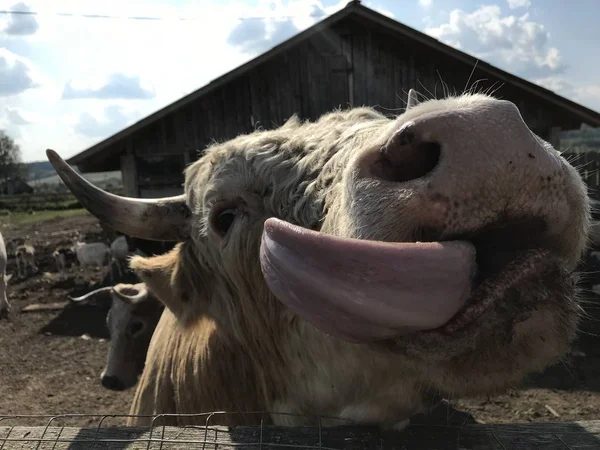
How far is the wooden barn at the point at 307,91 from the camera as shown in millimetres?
12242

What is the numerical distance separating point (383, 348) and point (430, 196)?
1.61 ft

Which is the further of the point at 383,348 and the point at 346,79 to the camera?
the point at 346,79

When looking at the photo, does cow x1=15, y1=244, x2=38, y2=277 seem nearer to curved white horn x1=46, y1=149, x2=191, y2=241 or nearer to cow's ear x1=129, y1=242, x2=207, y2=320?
cow's ear x1=129, y1=242, x2=207, y2=320

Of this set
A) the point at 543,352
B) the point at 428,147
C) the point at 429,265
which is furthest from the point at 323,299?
the point at 543,352

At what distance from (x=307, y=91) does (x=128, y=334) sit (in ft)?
25.4

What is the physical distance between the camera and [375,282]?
45.1 inches

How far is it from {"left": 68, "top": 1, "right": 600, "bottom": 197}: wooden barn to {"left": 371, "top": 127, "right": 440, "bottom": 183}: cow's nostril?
440 inches

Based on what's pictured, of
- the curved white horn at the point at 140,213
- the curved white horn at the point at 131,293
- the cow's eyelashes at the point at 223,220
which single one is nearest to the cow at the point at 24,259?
the curved white horn at the point at 131,293

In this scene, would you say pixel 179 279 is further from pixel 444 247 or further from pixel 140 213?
pixel 444 247

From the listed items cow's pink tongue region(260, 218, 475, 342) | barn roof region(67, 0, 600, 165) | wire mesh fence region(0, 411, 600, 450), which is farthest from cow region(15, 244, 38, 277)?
cow's pink tongue region(260, 218, 475, 342)

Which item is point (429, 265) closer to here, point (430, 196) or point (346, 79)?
point (430, 196)

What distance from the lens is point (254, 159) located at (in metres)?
2.46

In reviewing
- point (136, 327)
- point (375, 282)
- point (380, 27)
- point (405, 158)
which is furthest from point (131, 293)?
point (380, 27)

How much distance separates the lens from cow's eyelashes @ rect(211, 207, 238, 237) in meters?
2.49
